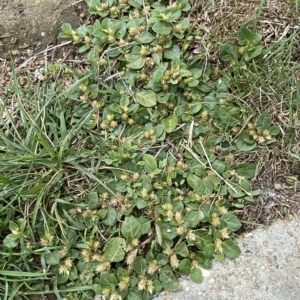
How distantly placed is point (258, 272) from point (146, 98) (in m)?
0.94

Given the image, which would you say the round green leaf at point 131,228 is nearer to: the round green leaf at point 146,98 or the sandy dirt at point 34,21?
the round green leaf at point 146,98

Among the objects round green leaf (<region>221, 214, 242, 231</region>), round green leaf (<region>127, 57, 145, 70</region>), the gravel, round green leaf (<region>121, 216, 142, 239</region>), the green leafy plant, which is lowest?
the gravel

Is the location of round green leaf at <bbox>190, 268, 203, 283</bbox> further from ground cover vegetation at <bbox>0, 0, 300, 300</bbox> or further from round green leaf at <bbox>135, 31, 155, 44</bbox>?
round green leaf at <bbox>135, 31, 155, 44</bbox>

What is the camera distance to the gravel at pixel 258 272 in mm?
2012

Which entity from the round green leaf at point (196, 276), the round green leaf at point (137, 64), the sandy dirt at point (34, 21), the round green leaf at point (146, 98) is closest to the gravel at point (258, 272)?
the round green leaf at point (196, 276)

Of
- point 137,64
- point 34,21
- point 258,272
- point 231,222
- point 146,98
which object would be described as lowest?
point 258,272

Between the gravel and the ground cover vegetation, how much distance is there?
0.20 ft

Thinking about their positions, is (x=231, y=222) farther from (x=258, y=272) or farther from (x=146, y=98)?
(x=146, y=98)

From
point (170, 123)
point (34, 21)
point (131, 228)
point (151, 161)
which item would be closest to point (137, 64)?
point (170, 123)

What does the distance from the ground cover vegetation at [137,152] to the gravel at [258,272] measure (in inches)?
2.4

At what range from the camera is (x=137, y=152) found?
2.20 meters

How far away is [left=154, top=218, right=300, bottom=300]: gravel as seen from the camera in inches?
79.2

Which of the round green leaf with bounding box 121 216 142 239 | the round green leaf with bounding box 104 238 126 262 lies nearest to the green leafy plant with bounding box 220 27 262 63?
the round green leaf with bounding box 121 216 142 239

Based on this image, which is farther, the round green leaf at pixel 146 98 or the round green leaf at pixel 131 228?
the round green leaf at pixel 146 98
